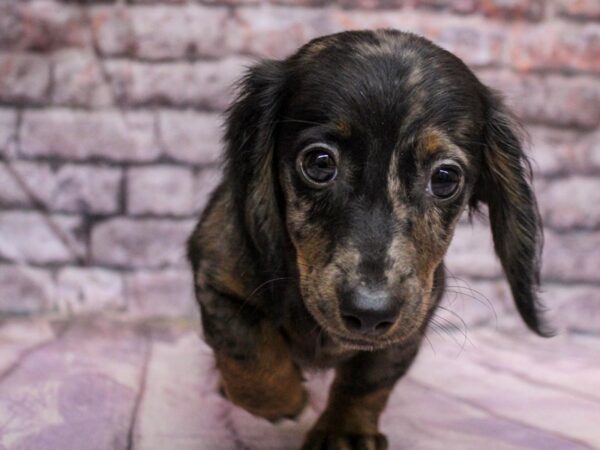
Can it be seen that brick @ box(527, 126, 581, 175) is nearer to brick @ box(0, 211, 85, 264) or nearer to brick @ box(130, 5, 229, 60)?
brick @ box(130, 5, 229, 60)

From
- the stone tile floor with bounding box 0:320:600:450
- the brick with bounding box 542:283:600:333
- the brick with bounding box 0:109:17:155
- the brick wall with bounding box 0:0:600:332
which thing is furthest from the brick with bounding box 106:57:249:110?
the brick with bounding box 542:283:600:333

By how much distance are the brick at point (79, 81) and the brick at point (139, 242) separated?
50cm

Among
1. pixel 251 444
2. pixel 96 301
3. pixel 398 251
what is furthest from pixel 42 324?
pixel 398 251

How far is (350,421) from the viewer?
6.96 feet

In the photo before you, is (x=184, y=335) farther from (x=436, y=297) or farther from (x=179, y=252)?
(x=436, y=297)

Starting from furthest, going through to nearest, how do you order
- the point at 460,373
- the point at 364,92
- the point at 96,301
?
the point at 96,301, the point at 460,373, the point at 364,92

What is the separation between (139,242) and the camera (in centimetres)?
358

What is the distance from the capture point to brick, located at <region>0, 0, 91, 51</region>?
339 centimetres

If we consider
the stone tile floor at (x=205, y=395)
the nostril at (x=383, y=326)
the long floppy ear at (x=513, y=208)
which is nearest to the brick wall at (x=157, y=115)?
the stone tile floor at (x=205, y=395)

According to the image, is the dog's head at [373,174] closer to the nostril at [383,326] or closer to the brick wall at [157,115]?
the nostril at [383,326]

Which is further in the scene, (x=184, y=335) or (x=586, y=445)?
(x=184, y=335)

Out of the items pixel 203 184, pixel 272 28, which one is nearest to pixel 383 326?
pixel 203 184

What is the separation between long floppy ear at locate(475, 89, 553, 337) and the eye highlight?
0.82 ft

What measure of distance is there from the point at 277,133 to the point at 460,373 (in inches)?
50.6
